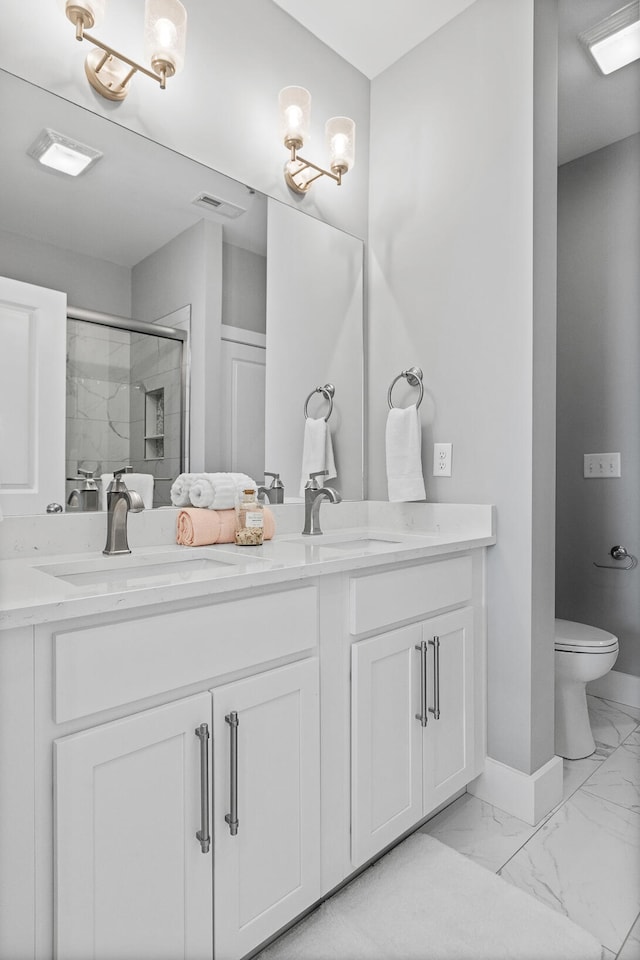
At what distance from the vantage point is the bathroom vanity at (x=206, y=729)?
0.85 m

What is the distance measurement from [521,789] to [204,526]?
123 cm

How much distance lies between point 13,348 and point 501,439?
1.37 meters

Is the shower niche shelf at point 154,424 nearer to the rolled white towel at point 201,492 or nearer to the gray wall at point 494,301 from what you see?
the rolled white towel at point 201,492

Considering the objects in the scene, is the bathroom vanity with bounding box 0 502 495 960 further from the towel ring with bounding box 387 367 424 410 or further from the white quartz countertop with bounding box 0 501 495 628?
the towel ring with bounding box 387 367 424 410

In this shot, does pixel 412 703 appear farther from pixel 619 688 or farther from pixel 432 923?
pixel 619 688

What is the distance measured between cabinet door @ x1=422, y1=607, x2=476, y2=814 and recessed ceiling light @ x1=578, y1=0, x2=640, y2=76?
2.09m

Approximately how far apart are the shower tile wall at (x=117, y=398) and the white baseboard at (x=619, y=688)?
2.22m

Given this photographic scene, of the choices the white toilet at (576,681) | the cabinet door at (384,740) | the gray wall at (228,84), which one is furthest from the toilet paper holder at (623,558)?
the gray wall at (228,84)

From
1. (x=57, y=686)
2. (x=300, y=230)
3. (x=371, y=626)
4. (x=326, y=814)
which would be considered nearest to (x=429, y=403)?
(x=300, y=230)

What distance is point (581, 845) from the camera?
156 cm

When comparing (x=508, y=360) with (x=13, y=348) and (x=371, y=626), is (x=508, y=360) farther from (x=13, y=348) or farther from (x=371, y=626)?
(x=13, y=348)

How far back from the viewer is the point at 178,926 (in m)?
0.98

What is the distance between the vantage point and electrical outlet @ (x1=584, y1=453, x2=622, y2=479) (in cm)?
265

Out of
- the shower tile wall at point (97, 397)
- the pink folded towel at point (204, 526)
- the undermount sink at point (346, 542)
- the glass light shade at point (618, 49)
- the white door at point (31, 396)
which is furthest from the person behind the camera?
the glass light shade at point (618, 49)
